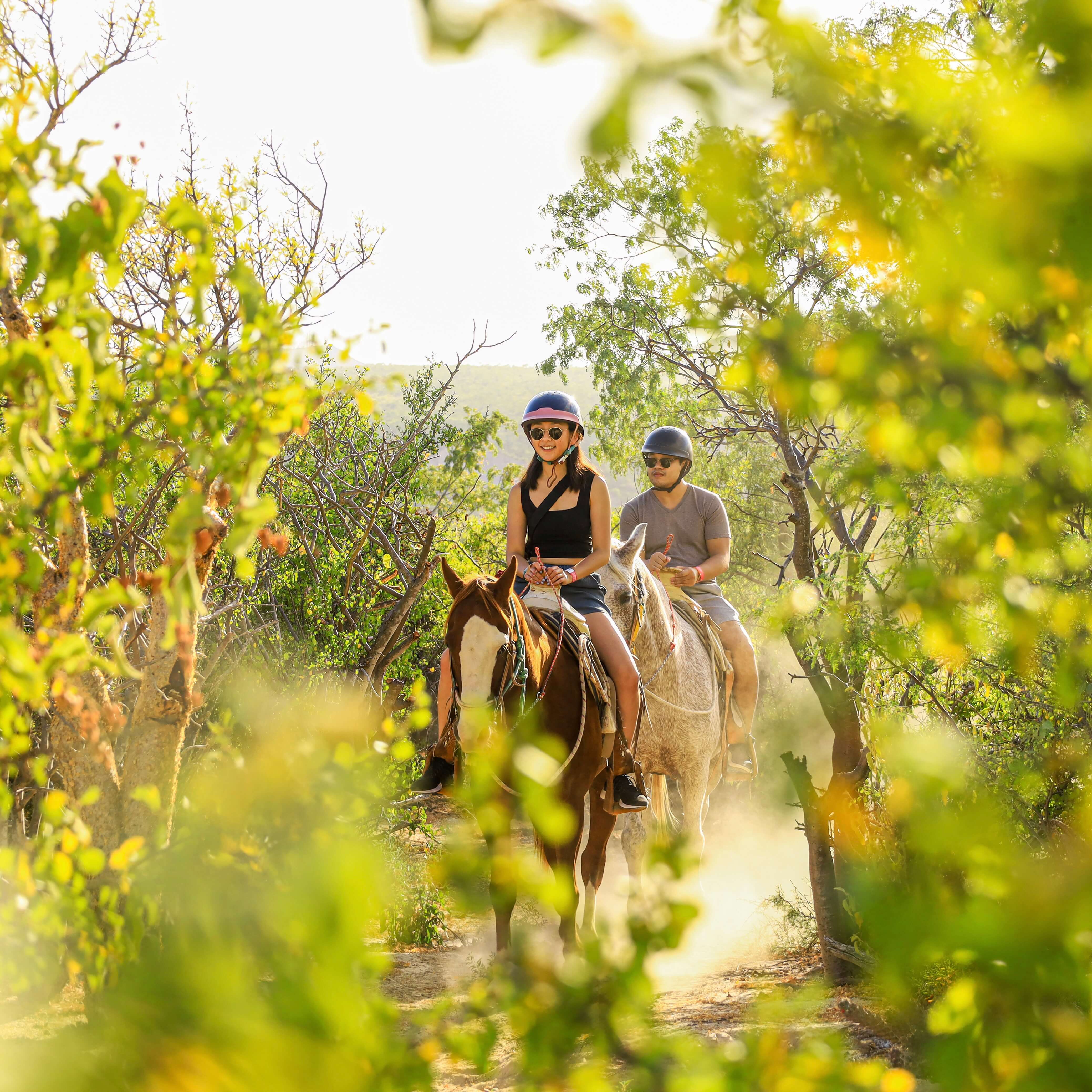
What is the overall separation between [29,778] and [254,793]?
4.76 m

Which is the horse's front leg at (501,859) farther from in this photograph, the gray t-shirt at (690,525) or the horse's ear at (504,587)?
the gray t-shirt at (690,525)

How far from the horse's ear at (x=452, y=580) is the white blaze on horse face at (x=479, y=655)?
373 mm

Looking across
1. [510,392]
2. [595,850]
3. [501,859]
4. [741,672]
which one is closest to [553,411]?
[741,672]

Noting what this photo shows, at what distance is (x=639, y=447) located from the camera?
19.5 metres

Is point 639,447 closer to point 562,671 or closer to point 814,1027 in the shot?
point 562,671

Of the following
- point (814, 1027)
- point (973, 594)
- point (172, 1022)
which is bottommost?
point (814, 1027)

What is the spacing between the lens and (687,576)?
7387 mm

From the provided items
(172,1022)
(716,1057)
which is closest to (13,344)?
(172,1022)

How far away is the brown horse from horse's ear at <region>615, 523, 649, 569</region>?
3.45 ft

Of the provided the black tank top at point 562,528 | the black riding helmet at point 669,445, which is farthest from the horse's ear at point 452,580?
the black riding helmet at point 669,445

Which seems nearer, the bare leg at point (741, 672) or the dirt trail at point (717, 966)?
the dirt trail at point (717, 966)

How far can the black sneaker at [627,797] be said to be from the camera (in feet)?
19.4

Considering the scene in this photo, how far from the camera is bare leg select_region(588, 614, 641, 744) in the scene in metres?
5.89

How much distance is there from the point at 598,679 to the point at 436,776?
1157mm
